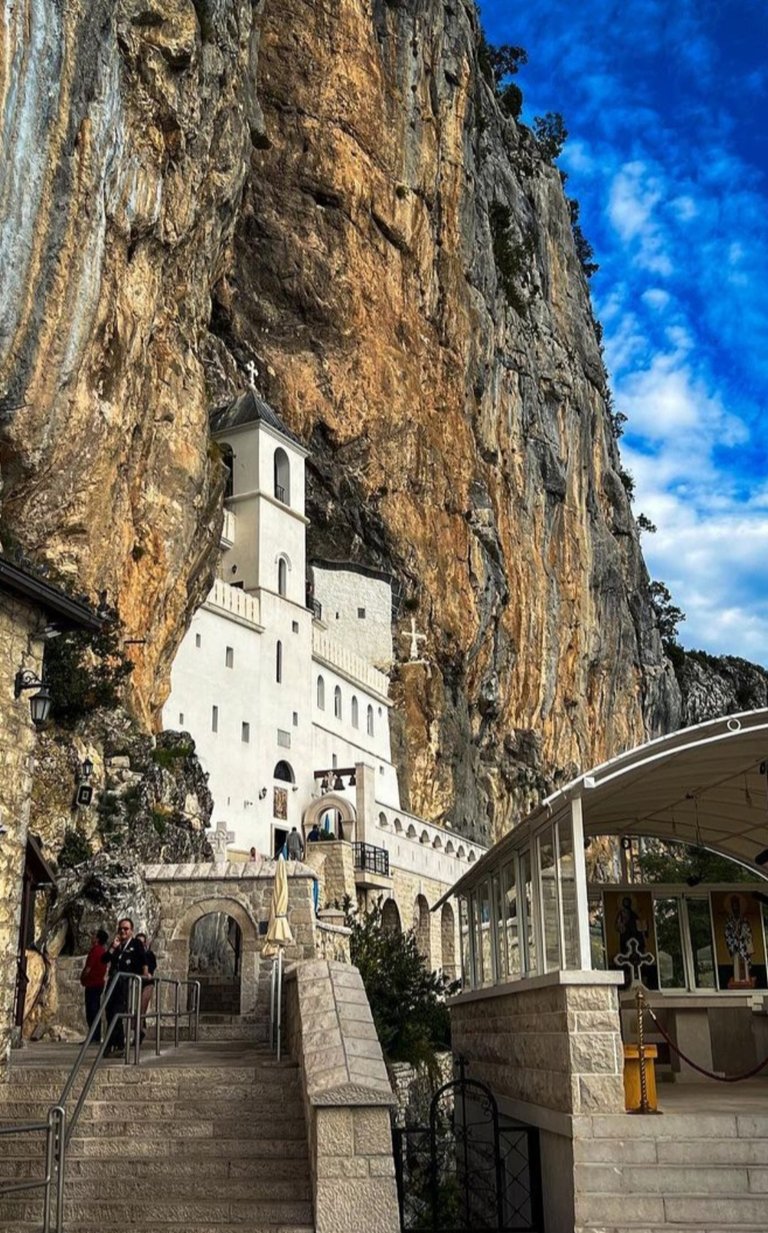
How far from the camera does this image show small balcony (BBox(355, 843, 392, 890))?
34.5 meters

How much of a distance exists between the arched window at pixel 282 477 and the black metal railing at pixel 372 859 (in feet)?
45.0

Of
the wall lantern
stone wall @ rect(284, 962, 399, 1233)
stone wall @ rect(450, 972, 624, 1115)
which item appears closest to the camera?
stone wall @ rect(284, 962, 399, 1233)

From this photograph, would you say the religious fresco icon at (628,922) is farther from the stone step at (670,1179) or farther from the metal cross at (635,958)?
the stone step at (670,1179)

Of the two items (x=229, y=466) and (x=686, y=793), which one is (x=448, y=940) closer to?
(x=229, y=466)

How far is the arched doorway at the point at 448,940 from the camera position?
130ft

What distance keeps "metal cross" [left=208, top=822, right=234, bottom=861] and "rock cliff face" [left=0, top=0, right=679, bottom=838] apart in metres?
4.53

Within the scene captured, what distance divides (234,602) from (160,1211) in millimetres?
30938

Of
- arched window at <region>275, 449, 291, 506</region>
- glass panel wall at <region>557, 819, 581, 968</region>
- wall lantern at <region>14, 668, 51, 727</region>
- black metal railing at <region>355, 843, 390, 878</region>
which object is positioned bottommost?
glass panel wall at <region>557, 819, 581, 968</region>

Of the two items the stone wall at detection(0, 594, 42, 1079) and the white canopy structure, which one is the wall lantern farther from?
the white canopy structure

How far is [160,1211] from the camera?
27.7 feet

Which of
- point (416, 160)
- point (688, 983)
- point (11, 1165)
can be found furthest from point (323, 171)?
point (11, 1165)

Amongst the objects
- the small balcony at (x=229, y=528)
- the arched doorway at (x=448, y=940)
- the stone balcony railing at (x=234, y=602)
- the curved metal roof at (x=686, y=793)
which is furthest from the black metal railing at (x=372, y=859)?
the curved metal roof at (x=686, y=793)

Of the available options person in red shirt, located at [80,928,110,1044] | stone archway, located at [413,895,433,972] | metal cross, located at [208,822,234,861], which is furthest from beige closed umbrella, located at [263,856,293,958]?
stone archway, located at [413,895,433,972]

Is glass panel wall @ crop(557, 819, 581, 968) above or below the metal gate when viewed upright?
above
